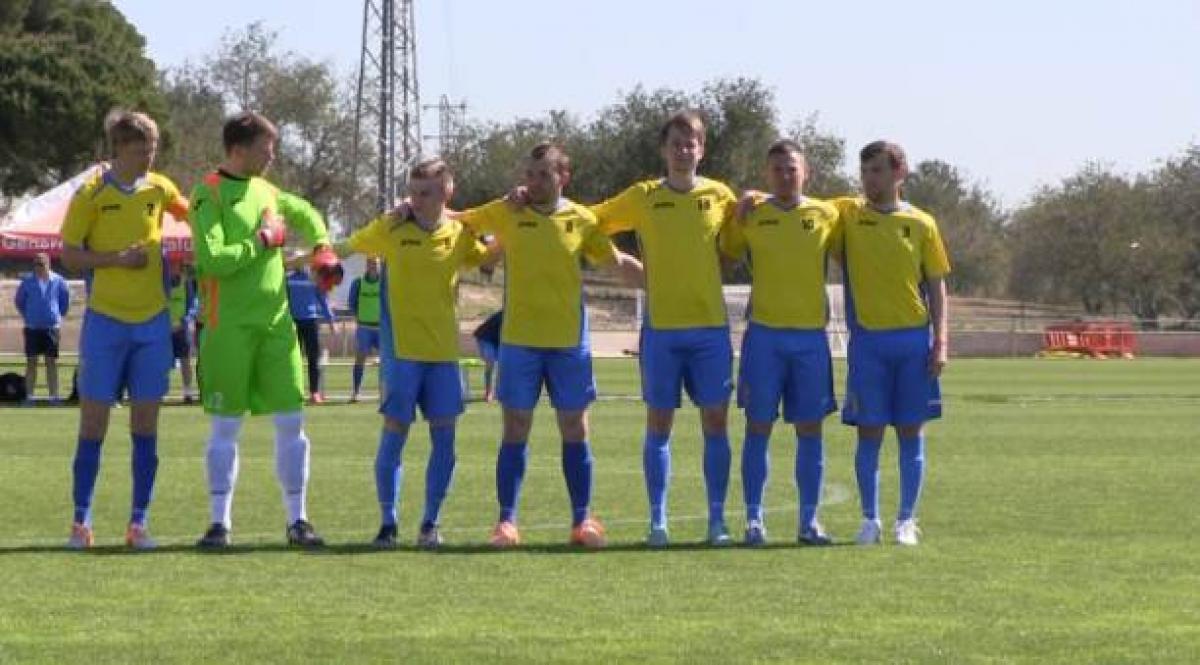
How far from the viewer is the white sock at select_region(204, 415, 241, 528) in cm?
1171

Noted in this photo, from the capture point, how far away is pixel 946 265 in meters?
12.3

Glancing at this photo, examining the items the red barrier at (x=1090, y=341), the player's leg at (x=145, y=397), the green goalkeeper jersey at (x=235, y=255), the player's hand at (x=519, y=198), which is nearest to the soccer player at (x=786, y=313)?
the player's hand at (x=519, y=198)

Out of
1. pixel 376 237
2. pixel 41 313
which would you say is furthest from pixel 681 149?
pixel 41 313

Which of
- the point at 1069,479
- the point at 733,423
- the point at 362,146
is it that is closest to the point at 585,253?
the point at 1069,479

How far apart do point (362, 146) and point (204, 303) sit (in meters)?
81.2

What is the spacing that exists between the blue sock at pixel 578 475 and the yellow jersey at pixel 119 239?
220cm

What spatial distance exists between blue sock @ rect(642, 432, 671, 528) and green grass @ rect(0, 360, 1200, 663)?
0.21 m

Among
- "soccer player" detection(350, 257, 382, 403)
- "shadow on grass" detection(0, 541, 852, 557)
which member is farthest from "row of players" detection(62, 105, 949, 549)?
"soccer player" detection(350, 257, 382, 403)

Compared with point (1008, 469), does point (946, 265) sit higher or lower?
higher

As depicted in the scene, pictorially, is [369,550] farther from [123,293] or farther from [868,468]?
[868,468]

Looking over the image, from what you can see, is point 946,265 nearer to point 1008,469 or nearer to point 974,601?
point 974,601

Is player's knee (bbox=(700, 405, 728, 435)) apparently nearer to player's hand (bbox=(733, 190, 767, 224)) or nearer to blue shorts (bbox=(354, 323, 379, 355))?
player's hand (bbox=(733, 190, 767, 224))

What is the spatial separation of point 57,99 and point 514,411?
6505 centimetres

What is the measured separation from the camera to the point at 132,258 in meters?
11.6
